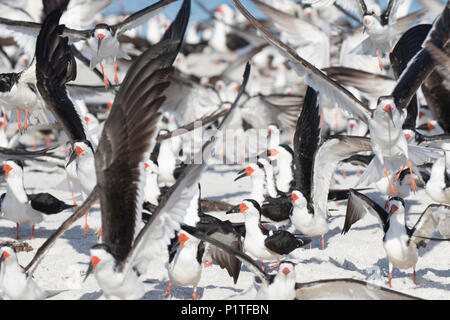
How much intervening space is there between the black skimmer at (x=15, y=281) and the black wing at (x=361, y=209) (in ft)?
9.26

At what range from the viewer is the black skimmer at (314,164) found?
291 inches

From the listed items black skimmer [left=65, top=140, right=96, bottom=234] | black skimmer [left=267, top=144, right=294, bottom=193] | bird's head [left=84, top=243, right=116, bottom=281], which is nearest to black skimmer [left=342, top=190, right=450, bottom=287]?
bird's head [left=84, top=243, right=116, bottom=281]

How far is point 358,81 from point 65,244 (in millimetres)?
3958

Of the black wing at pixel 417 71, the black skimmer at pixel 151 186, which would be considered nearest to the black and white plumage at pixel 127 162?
the black wing at pixel 417 71

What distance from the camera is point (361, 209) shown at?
7.28 m

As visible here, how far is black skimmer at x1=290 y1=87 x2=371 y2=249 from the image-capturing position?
740 centimetres

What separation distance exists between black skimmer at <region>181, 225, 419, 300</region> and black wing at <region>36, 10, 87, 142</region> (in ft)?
7.48

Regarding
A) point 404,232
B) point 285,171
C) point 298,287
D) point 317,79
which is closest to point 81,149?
point 317,79

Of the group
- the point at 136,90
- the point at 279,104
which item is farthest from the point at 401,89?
the point at 279,104

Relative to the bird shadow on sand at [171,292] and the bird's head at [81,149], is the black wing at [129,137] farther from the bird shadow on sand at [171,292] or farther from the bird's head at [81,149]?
the bird's head at [81,149]

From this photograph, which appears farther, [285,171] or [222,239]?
[285,171]

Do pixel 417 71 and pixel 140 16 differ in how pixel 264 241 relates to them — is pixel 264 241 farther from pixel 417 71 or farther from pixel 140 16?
pixel 140 16

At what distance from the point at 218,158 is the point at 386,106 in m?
6.83

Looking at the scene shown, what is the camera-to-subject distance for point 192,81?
1099 cm
